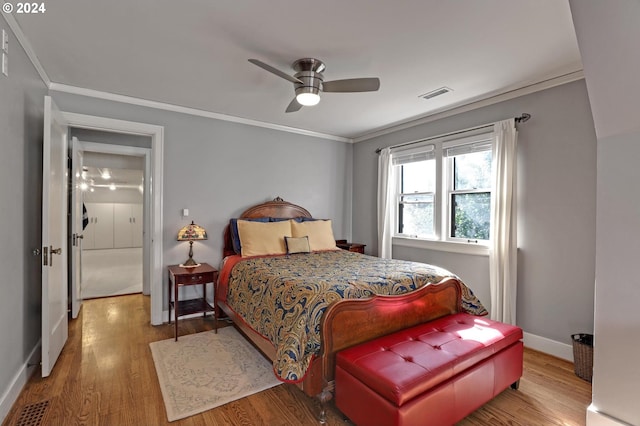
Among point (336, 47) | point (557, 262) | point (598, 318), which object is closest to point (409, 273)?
point (598, 318)

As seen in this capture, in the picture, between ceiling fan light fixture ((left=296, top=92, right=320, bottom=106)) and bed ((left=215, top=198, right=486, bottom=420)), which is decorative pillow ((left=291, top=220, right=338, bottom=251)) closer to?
bed ((left=215, top=198, right=486, bottom=420))

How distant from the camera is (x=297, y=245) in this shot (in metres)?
3.90

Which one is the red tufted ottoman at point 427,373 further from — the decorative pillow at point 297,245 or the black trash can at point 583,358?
the decorative pillow at point 297,245

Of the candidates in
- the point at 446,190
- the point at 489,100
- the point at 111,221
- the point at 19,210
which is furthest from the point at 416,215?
the point at 111,221

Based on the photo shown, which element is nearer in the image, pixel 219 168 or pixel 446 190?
pixel 446 190

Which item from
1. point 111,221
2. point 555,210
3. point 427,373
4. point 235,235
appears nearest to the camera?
point 427,373

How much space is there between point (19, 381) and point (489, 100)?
16.1 feet

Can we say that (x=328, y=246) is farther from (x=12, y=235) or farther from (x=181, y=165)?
(x=12, y=235)

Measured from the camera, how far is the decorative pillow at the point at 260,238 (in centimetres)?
374

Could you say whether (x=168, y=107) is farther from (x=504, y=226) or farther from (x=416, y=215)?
(x=504, y=226)

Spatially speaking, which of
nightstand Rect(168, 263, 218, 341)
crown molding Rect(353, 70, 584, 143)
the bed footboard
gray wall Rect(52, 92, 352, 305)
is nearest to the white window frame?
crown molding Rect(353, 70, 584, 143)

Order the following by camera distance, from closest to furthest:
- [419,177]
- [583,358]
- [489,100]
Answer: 1. [583,358]
2. [489,100]
3. [419,177]

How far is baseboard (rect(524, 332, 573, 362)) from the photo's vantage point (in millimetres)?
2840

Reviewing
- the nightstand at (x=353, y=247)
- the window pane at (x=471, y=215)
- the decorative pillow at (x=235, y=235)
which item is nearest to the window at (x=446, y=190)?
the window pane at (x=471, y=215)
